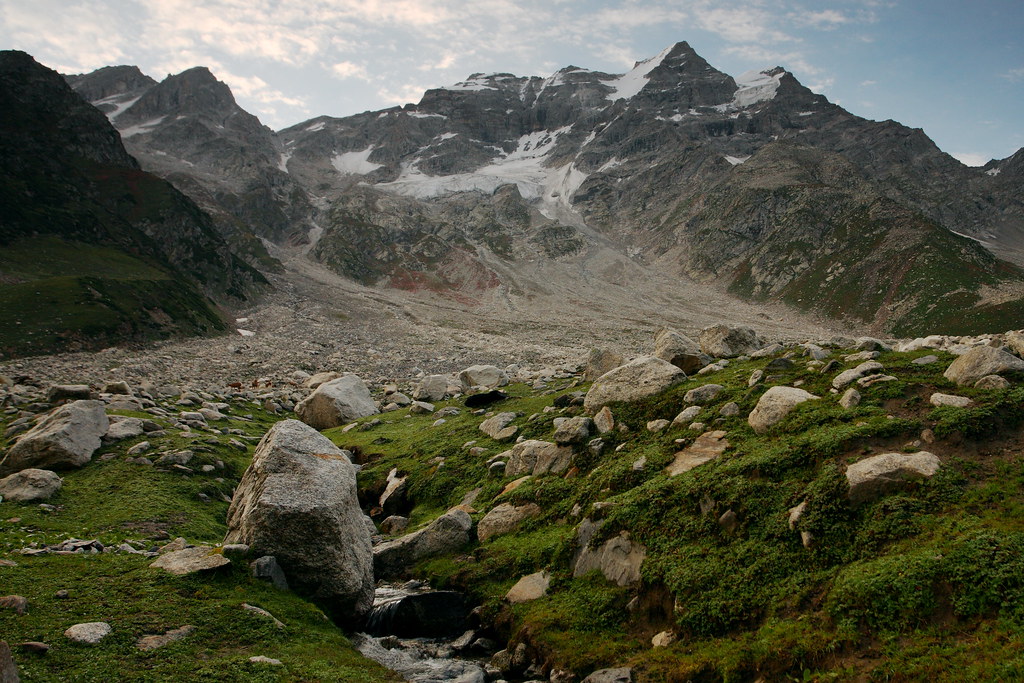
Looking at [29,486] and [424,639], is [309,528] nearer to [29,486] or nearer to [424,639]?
[424,639]

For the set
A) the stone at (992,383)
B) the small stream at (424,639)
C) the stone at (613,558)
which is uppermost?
the stone at (992,383)

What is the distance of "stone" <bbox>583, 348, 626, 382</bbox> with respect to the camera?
2864 centimetres

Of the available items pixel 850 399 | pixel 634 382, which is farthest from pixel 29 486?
pixel 850 399

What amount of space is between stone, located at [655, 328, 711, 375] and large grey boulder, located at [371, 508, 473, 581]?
1205 centimetres

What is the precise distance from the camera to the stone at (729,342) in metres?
25.8

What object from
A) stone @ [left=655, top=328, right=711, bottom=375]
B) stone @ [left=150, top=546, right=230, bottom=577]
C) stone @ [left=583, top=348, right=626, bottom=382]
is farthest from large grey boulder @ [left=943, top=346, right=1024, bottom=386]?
stone @ [left=150, top=546, right=230, bottom=577]

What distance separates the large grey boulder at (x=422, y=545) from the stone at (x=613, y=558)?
4.49 meters

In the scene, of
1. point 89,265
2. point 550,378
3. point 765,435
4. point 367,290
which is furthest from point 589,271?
point 765,435

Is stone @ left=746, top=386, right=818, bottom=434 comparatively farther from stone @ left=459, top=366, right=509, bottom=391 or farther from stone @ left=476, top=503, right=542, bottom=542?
stone @ left=459, top=366, right=509, bottom=391

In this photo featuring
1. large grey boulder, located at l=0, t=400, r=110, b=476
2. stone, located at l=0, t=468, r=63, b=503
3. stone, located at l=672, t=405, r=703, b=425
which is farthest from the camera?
large grey boulder, located at l=0, t=400, r=110, b=476

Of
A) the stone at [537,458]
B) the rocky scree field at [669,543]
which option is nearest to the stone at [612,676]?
the rocky scree field at [669,543]

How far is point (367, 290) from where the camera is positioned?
156 meters

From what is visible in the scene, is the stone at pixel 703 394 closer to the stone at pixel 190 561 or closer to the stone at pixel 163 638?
the stone at pixel 190 561

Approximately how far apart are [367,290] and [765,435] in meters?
150
